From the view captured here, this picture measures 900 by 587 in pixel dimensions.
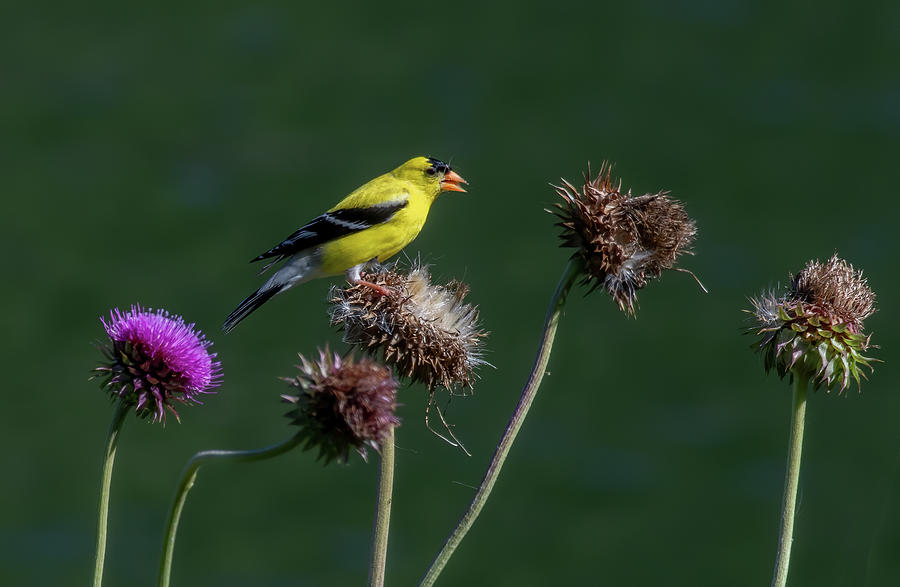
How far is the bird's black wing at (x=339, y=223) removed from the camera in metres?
3.08

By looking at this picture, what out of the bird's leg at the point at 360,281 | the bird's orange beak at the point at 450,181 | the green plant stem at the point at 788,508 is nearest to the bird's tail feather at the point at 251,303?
the bird's leg at the point at 360,281

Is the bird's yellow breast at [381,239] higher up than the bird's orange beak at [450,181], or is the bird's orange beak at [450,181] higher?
the bird's orange beak at [450,181]

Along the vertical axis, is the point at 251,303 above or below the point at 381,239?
below

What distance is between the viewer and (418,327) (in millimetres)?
2166

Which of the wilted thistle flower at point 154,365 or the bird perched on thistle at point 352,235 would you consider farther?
the bird perched on thistle at point 352,235

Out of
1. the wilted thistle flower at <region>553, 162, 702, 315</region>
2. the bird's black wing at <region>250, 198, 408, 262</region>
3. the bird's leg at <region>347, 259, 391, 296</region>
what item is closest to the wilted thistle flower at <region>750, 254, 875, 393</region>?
the wilted thistle flower at <region>553, 162, 702, 315</region>

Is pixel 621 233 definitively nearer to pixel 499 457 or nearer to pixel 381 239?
pixel 499 457

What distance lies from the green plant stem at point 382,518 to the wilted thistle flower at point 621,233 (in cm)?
54

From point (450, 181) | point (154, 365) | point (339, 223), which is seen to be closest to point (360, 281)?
point (154, 365)

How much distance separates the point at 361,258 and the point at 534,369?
62.9 inches

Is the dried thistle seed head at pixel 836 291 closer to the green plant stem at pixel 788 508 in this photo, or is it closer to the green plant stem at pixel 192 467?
the green plant stem at pixel 788 508

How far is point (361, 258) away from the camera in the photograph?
3121 mm

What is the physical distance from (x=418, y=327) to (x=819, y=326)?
0.82m

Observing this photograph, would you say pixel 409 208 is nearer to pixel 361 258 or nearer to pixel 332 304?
pixel 361 258
